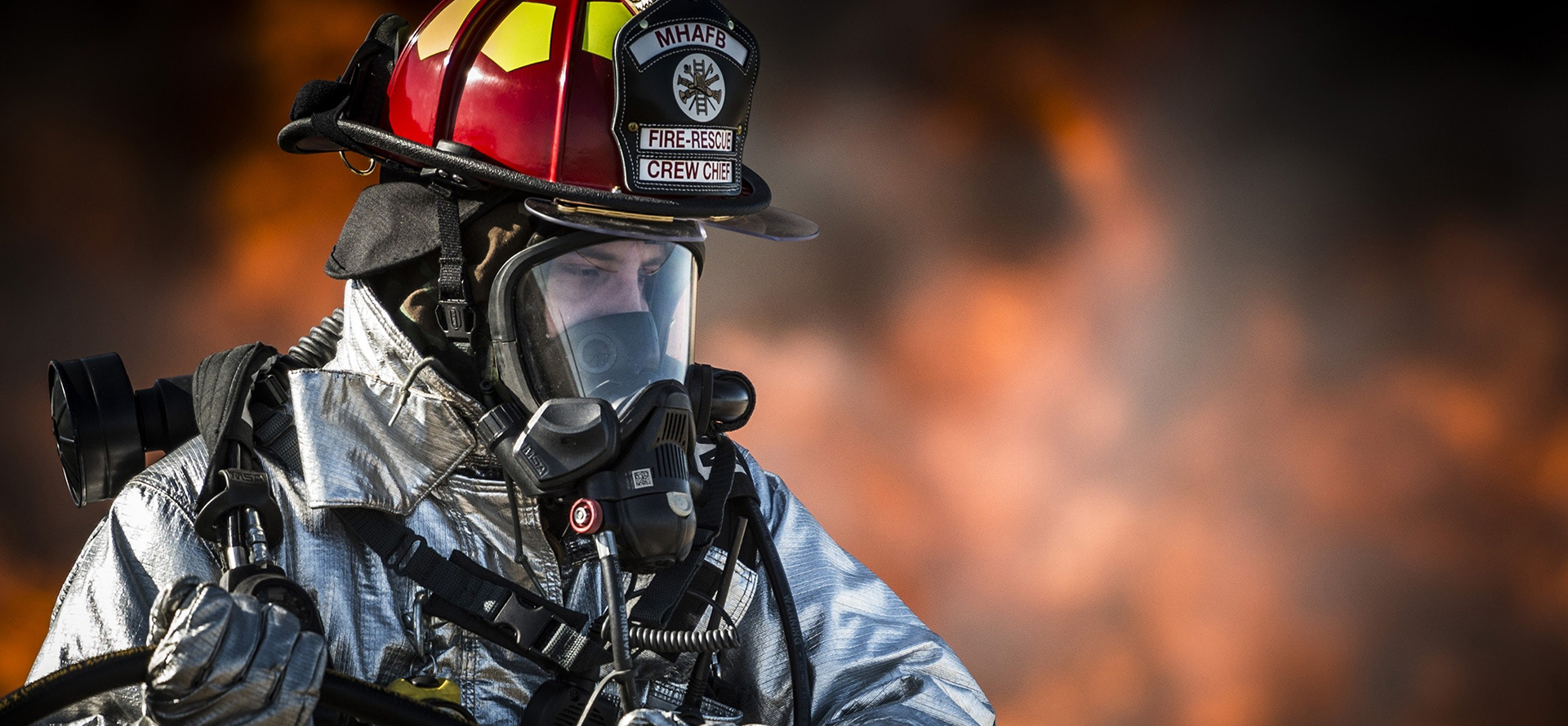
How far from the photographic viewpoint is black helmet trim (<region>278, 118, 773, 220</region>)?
173cm

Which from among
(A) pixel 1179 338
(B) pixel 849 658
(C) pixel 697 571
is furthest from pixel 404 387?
(A) pixel 1179 338

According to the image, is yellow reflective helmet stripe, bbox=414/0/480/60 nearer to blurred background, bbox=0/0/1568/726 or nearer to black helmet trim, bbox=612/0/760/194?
black helmet trim, bbox=612/0/760/194

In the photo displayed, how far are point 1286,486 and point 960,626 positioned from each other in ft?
3.28

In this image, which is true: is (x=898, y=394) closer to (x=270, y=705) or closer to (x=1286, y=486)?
(x=1286, y=486)

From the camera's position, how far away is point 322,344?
1.98 metres

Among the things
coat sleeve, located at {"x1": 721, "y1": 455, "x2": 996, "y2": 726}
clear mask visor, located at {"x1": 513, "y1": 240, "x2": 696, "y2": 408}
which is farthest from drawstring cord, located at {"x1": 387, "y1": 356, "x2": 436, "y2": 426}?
coat sleeve, located at {"x1": 721, "y1": 455, "x2": 996, "y2": 726}

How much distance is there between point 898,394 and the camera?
3807 millimetres

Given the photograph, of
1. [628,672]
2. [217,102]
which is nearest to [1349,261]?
[628,672]

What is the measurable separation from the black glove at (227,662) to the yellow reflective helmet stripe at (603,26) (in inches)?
33.0

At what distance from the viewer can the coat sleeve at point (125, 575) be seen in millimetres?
1562

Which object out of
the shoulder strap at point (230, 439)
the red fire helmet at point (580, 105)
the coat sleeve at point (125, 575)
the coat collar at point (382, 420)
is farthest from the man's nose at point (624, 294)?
the coat sleeve at point (125, 575)

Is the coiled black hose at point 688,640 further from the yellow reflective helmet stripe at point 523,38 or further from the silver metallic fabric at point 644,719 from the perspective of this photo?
the yellow reflective helmet stripe at point 523,38

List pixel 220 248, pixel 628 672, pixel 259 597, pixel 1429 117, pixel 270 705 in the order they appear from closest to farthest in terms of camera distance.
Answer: pixel 270 705, pixel 259 597, pixel 628 672, pixel 220 248, pixel 1429 117

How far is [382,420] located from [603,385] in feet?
0.98
